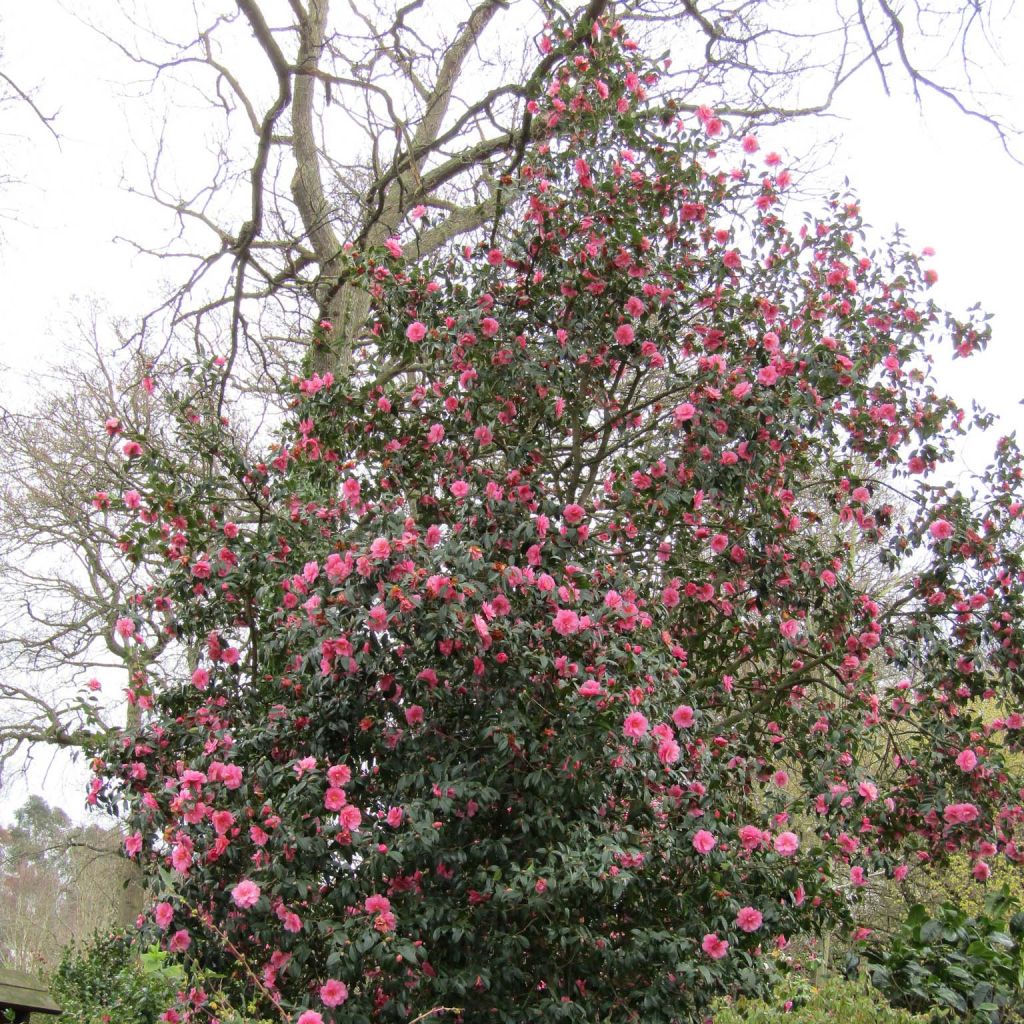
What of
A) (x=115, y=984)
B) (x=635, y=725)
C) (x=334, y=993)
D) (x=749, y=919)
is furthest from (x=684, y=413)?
(x=115, y=984)

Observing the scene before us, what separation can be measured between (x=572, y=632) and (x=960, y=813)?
1.94 m

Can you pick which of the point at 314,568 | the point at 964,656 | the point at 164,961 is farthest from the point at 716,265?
the point at 164,961

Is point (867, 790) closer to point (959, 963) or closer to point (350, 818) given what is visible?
point (959, 963)

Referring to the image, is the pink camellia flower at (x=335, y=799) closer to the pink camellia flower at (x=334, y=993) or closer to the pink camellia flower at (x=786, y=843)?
the pink camellia flower at (x=334, y=993)

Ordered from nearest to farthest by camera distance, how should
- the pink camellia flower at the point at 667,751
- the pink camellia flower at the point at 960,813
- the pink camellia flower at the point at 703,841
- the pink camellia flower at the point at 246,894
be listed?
1. the pink camellia flower at the point at 246,894
2. the pink camellia flower at the point at 667,751
3. the pink camellia flower at the point at 703,841
4. the pink camellia flower at the point at 960,813

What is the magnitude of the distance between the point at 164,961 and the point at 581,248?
12.9ft

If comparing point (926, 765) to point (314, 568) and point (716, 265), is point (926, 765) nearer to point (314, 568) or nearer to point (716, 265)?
point (716, 265)

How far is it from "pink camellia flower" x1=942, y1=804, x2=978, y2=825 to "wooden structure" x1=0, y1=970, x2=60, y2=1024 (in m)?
3.52

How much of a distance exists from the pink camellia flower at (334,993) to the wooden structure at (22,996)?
40.8 inches

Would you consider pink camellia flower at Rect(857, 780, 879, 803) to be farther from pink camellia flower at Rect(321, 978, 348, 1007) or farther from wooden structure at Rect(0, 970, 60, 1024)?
wooden structure at Rect(0, 970, 60, 1024)

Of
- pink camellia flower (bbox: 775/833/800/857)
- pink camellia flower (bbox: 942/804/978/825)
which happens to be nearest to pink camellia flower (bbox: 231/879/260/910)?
pink camellia flower (bbox: 775/833/800/857)

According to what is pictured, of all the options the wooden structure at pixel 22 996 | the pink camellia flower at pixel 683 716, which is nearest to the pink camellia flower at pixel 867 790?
the pink camellia flower at pixel 683 716

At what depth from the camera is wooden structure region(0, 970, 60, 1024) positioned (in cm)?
330

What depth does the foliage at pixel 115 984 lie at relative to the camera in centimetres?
489
